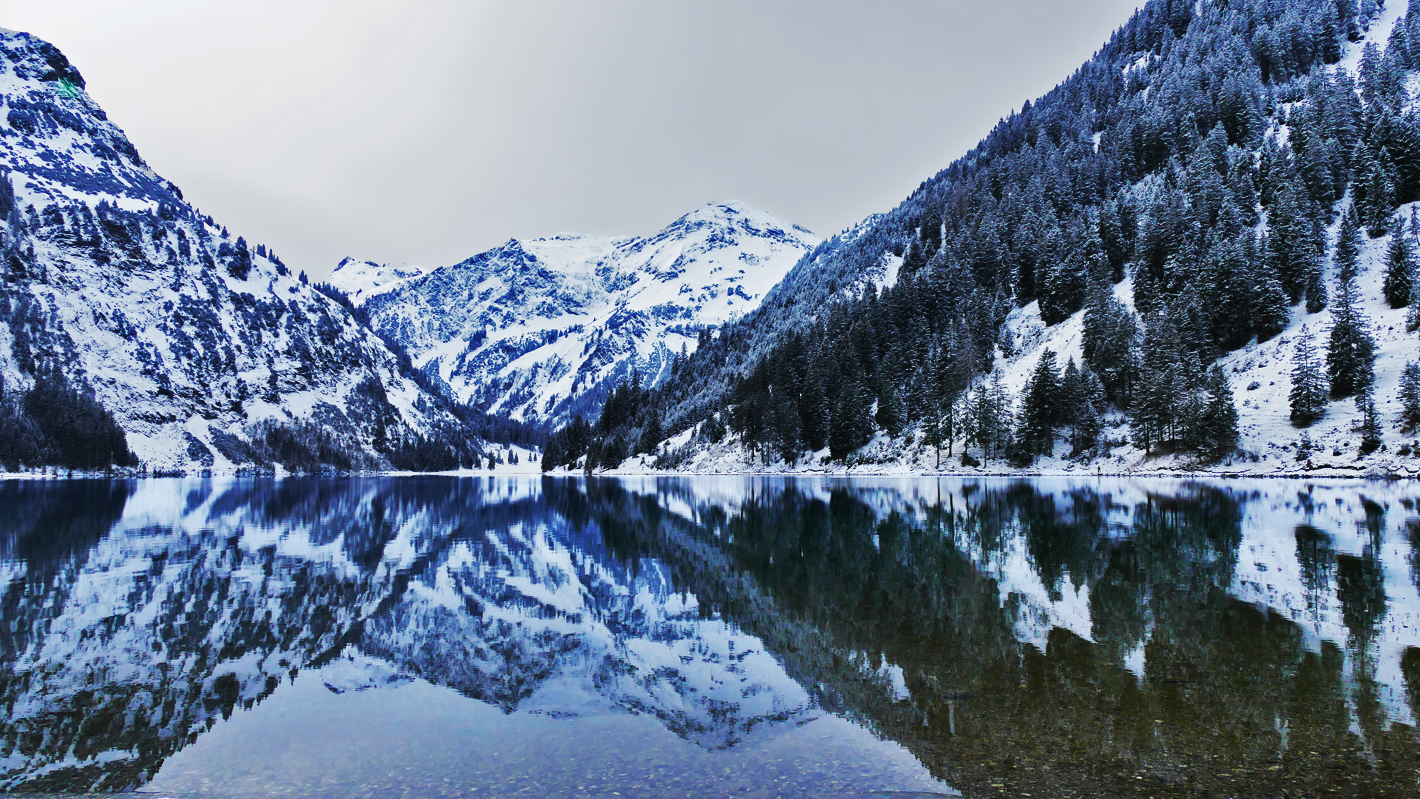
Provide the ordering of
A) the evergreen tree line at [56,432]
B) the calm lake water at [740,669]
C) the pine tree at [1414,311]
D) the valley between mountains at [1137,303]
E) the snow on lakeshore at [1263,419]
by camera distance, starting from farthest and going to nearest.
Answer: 1. the evergreen tree line at [56,432]
2. the valley between mountains at [1137,303]
3. the pine tree at [1414,311]
4. the snow on lakeshore at [1263,419]
5. the calm lake water at [740,669]

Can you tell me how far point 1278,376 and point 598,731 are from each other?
91.6m

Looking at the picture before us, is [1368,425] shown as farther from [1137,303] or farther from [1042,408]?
[1137,303]

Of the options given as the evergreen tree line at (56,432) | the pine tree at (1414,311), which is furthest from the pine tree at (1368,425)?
the evergreen tree line at (56,432)

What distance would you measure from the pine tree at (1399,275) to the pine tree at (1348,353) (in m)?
7.90

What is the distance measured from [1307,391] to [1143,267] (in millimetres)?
38524

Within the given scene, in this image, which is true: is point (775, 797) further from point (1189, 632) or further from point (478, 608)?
point (478, 608)

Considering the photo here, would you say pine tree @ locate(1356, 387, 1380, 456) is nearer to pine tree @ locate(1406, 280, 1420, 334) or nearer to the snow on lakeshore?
the snow on lakeshore

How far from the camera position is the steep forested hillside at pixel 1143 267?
268 ft

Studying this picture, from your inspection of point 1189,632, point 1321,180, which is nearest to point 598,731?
point 1189,632

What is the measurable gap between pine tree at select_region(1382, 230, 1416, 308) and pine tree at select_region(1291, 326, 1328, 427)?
1401 centimetres

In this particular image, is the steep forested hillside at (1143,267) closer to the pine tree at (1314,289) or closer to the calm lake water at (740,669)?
the pine tree at (1314,289)

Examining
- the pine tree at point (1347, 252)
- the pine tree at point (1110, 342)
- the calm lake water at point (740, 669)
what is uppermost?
the pine tree at point (1347, 252)

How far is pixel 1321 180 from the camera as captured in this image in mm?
99375

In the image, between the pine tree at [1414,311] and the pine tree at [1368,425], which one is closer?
the pine tree at [1368,425]
